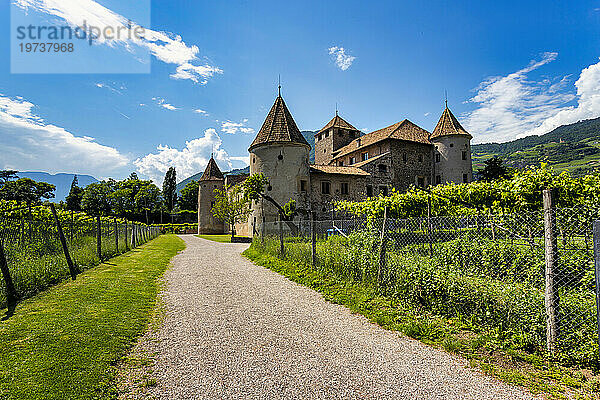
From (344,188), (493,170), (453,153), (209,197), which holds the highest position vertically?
(453,153)

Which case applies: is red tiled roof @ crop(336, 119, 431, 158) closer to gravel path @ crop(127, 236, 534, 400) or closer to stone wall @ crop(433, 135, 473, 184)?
stone wall @ crop(433, 135, 473, 184)

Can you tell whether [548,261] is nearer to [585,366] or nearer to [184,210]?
[585,366]

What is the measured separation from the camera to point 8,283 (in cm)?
764

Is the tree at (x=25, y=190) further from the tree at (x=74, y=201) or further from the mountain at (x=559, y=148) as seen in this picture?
the mountain at (x=559, y=148)

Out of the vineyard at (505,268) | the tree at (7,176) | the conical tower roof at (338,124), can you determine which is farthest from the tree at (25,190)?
the vineyard at (505,268)

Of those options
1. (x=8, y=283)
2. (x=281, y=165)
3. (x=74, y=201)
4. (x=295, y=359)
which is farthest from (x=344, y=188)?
(x=74, y=201)

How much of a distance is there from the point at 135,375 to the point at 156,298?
4664mm

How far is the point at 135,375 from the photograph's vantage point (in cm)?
424

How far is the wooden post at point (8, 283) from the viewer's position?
743 centimetres

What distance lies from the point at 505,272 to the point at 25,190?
93.7 m

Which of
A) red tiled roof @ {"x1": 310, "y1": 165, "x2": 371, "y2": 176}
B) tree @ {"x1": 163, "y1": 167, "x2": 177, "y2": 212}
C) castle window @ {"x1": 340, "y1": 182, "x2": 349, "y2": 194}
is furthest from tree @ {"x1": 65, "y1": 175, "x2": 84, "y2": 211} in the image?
castle window @ {"x1": 340, "y1": 182, "x2": 349, "y2": 194}

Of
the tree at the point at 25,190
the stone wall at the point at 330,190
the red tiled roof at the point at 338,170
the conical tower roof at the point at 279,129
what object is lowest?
the stone wall at the point at 330,190

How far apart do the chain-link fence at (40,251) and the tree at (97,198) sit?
82842 mm

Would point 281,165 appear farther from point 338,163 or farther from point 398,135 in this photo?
point 338,163
